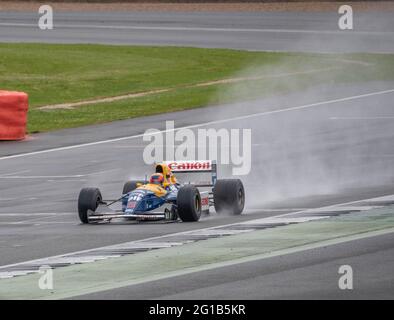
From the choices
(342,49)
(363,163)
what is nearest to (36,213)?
(363,163)

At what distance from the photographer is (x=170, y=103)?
137 feet

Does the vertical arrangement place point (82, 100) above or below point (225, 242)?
above

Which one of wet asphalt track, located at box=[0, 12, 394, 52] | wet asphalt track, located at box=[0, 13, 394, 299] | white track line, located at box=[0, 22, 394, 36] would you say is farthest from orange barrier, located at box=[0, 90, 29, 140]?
white track line, located at box=[0, 22, 394, 36]

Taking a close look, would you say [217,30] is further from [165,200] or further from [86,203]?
[86,203]

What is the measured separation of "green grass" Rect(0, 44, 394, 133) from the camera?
41062 mm

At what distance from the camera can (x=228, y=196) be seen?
21.5m

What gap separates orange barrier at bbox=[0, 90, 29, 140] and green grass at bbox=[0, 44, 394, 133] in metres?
2.39

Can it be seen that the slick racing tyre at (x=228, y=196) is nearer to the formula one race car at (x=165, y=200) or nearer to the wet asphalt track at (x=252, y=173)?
the formula one race car at (x=165, y=200)

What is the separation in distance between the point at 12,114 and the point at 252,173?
9621 millimetres

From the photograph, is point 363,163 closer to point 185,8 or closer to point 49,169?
point 49,169

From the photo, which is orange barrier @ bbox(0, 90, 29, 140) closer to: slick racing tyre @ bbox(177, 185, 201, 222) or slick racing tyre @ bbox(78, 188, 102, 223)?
slick racing tyre @ bbox(78, 188, 102, 223)

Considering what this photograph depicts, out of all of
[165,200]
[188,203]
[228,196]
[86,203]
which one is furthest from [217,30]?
[188,203]

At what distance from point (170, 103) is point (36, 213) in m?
19.1
